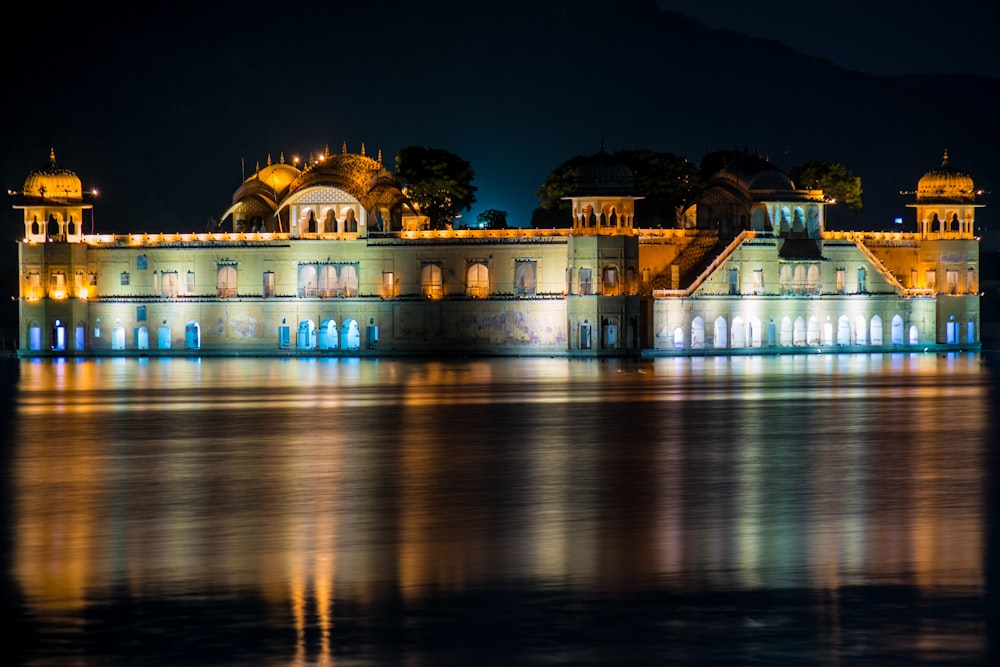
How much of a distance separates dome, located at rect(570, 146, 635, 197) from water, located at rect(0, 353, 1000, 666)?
41.9 meters

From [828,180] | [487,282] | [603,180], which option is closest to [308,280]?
[487,282]

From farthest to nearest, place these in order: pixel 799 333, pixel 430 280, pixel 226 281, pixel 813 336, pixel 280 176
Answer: pixel 280 176, pixel 226 281, pixel 813 336, pixel 799 333, pixel 430 280

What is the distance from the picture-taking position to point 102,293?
3344 inches

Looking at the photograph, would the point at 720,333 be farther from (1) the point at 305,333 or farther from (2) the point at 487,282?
(1) the point at 305,333

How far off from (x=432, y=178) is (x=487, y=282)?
21963 mm

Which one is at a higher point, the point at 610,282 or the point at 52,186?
the point at 52,186

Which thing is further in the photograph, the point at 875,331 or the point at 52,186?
the point at 52,186

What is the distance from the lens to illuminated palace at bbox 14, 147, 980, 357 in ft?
261

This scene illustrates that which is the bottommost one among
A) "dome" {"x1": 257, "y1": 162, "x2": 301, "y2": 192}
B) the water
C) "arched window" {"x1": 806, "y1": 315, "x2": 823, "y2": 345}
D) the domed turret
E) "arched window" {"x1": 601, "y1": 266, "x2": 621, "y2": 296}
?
the water

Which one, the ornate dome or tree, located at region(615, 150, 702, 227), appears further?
tree, located at region(615, 150, 702, 227)

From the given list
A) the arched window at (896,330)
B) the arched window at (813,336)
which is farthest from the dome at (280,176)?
the arched window at (896,330)

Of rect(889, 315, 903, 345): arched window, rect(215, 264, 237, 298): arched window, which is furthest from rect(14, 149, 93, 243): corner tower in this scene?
rect(889, 315, 903, 345): arched window

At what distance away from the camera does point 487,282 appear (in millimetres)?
81062

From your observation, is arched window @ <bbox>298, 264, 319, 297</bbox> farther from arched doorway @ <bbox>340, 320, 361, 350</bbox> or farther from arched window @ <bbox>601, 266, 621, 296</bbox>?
arched window @ <bbox>601, 266, 621, 296</bbox>
